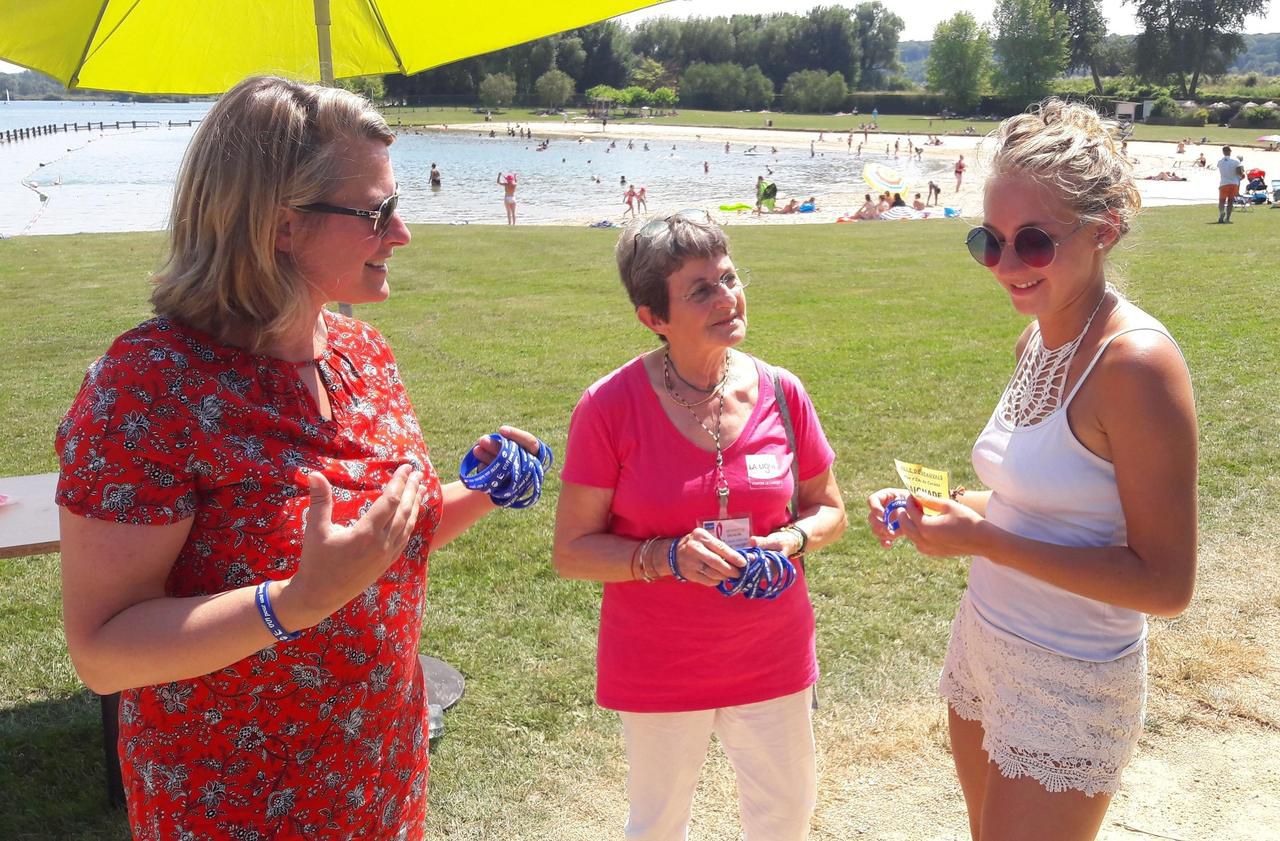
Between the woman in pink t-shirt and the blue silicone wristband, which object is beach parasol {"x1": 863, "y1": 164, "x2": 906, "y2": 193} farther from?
the blue silicone wristband

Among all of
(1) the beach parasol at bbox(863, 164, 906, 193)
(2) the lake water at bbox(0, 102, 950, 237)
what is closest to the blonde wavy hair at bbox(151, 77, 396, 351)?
→ (2) the lake water at bbox(0, 102, 950, 237)

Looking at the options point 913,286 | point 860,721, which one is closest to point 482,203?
point 913,286

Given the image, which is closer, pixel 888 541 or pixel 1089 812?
pixel 1089 812

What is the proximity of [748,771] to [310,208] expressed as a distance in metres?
1.84

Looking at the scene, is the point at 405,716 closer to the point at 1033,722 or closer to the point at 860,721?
the point at 1033,722

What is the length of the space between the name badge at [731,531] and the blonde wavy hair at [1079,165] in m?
1.06

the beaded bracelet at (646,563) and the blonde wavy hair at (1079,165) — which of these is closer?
the blonde wavy hair at (1079,165)

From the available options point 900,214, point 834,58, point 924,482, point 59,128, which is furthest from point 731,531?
point 834,58

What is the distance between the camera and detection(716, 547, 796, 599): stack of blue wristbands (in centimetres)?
237

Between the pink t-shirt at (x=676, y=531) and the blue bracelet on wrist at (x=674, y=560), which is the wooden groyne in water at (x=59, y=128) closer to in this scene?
the pink t-shirt at (x=676, y=531)

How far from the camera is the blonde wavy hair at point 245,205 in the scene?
1814 mm

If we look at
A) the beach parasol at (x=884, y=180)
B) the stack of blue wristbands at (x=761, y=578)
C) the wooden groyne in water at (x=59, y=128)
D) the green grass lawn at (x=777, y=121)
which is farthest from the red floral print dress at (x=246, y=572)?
the wooden groyne in water at (x=59, y=128)

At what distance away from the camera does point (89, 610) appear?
63.9 inches

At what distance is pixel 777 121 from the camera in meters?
102
